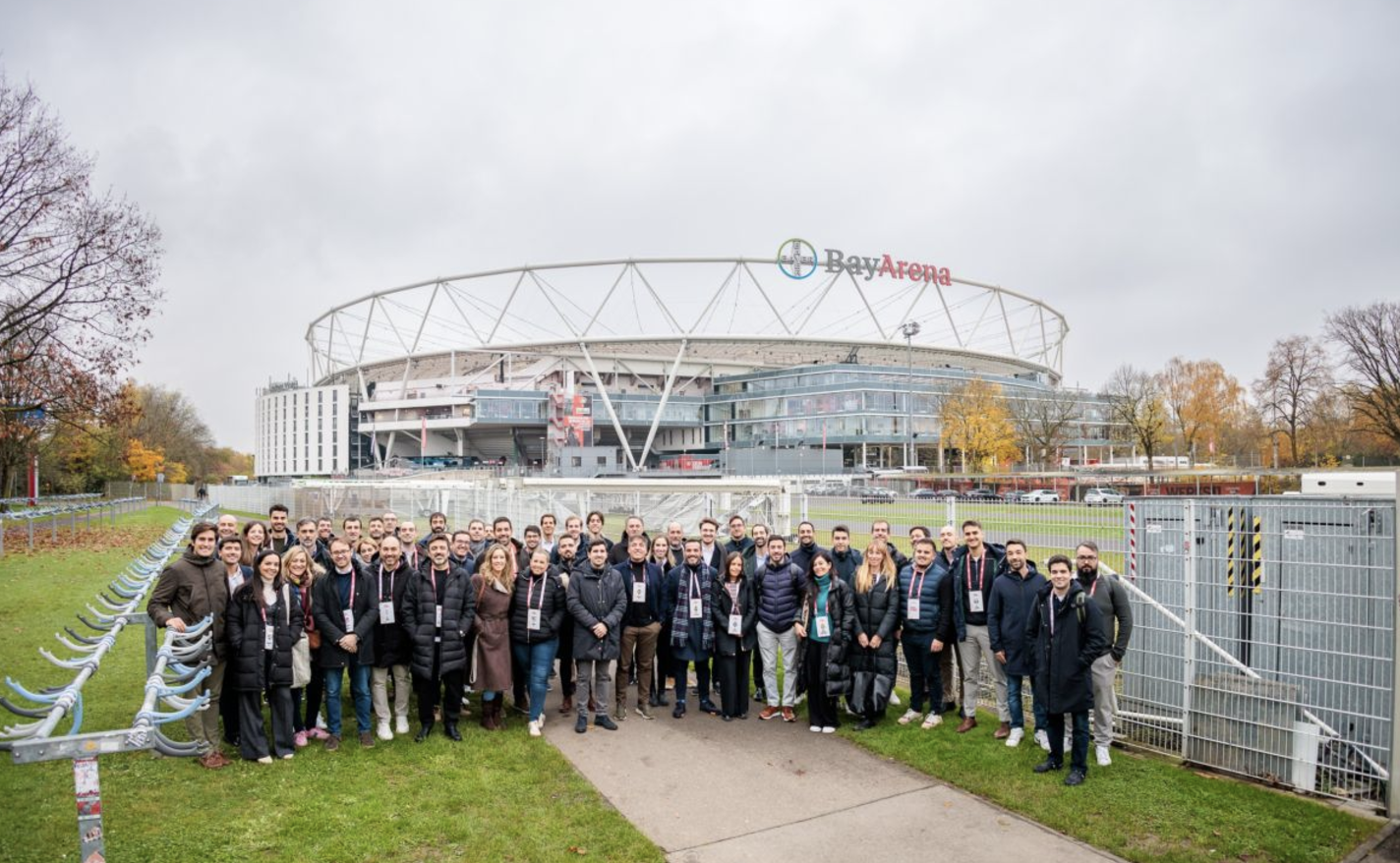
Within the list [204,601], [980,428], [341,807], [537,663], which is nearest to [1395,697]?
[537,663]

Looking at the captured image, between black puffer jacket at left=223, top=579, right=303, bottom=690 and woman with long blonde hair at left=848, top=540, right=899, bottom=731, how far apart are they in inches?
196

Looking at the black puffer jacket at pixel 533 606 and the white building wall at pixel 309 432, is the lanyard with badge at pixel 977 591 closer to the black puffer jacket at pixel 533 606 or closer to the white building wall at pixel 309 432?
the black puffer jacket at pixel 533 606

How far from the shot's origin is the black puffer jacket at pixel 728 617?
7.96 m

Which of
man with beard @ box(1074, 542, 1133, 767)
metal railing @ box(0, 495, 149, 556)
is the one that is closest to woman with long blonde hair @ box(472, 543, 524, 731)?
man with beard @ box(1074, 542, 1133, 767)

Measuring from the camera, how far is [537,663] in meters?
7.59

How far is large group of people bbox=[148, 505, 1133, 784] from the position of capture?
6402mm

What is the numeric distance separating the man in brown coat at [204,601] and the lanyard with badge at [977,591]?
254 inches

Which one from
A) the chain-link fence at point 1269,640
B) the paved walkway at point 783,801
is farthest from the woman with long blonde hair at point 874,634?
the chain-link fence at point 1269,640

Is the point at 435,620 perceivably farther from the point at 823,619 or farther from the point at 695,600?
the point at 823,619

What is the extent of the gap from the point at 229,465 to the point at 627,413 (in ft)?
251

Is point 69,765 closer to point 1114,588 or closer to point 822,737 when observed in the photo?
point 822,737

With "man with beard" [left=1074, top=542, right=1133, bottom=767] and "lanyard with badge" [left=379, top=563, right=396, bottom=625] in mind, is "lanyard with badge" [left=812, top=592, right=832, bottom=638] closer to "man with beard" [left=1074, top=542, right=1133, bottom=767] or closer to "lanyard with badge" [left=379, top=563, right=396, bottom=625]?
"man with beard" [left=1074, top=542, right=1133, bottom=767]

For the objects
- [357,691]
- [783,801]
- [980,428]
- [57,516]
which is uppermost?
[980,428]

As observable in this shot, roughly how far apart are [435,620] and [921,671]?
4.59 metres
